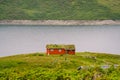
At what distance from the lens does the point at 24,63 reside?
71.1 meters

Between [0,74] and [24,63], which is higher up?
[0,74]

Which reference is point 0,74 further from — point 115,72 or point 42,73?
point 115,72

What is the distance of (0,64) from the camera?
2608 inches

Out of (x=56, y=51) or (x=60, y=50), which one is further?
(x=60, y=50)

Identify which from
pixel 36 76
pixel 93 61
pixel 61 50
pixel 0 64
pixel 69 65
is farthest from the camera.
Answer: pixel 61 50

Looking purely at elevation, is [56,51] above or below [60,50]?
below

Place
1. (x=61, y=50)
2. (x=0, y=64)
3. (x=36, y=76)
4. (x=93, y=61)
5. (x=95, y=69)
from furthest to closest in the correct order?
(x=61, y=50) → (x=93, y=61) → (x=0, y=64) → (x=95, y=69) → (x=36, y=76)

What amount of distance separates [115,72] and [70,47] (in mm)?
71624

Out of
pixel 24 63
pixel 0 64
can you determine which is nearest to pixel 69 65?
pixel 24 63

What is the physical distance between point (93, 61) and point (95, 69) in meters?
50.4

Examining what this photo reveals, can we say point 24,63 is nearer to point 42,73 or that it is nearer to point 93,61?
point 93,61

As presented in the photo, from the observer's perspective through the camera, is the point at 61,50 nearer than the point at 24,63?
No

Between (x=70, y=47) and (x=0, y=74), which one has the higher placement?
(x=0, y=74)

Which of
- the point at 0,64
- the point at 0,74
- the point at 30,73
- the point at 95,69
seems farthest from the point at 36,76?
the point at 0,64
